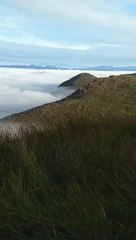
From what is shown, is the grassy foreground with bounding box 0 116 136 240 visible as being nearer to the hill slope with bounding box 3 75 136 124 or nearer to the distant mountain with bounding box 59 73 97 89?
the hill slope with bounding box 3 75 136 124

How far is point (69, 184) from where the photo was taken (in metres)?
6.21

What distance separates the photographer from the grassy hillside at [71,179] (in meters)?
5.05

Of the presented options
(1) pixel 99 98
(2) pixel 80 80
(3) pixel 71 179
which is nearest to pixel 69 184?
(3) pixel 71 179

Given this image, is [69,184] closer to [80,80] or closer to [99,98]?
[99,98]

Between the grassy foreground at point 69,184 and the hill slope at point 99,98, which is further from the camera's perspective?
the hill slope at point 99,98

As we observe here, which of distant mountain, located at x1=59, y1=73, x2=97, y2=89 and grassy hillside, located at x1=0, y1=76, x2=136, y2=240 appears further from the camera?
distant mountain, located at x1=59, y1=73, x2=97, y2=89

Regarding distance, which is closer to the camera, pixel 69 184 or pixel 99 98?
pixel 69 184

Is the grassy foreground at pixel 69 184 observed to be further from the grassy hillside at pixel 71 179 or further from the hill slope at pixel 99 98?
the hill slope at pixel 99 98

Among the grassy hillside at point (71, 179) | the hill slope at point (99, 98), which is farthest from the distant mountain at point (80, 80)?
the grassy hillside at point (71, 179)

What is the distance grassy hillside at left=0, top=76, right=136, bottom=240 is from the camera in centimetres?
505

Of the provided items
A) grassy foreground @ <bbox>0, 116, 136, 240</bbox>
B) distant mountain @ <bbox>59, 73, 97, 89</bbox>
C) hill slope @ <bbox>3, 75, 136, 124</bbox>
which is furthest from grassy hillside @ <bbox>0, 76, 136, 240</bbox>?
distant mountain @ <bbox>59, 73, 97, 89</bbox>

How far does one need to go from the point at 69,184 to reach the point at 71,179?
0.25 ft

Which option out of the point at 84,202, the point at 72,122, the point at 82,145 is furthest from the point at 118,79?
the point at 84,202

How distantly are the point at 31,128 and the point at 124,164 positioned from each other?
235 centimetres
